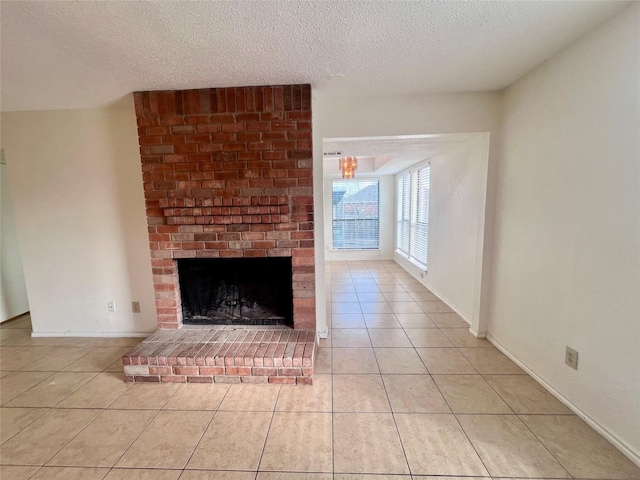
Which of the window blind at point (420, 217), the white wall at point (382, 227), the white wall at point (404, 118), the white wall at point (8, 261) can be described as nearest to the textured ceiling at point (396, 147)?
the white wall at point (404, 118)

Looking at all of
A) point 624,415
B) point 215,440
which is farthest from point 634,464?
point 215,440

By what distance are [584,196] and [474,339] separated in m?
1.56

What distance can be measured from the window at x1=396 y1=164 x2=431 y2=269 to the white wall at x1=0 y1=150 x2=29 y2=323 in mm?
5620

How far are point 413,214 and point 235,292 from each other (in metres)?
3.72

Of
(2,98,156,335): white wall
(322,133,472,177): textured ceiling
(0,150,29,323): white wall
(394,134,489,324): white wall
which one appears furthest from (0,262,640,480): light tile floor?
(322,133,472,177): textured ceiling

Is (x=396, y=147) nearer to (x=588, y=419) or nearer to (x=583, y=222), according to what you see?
(x=583, y=222)

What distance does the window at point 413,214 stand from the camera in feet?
14.1

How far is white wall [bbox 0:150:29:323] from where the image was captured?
306 centimetres

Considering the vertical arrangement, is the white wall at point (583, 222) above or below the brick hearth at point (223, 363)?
above

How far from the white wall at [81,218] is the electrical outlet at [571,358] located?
3412mm

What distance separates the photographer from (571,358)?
1590mm

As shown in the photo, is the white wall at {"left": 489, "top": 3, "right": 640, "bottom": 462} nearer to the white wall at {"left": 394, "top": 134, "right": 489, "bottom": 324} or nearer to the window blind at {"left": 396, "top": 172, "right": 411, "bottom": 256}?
the white wall at {"left": 394, "top": 134, "right": 489, "bottom": 324}

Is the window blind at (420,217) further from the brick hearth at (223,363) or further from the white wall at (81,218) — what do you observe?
A: the white wall at (81,218)

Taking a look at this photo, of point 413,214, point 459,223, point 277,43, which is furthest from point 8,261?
point 413,214
